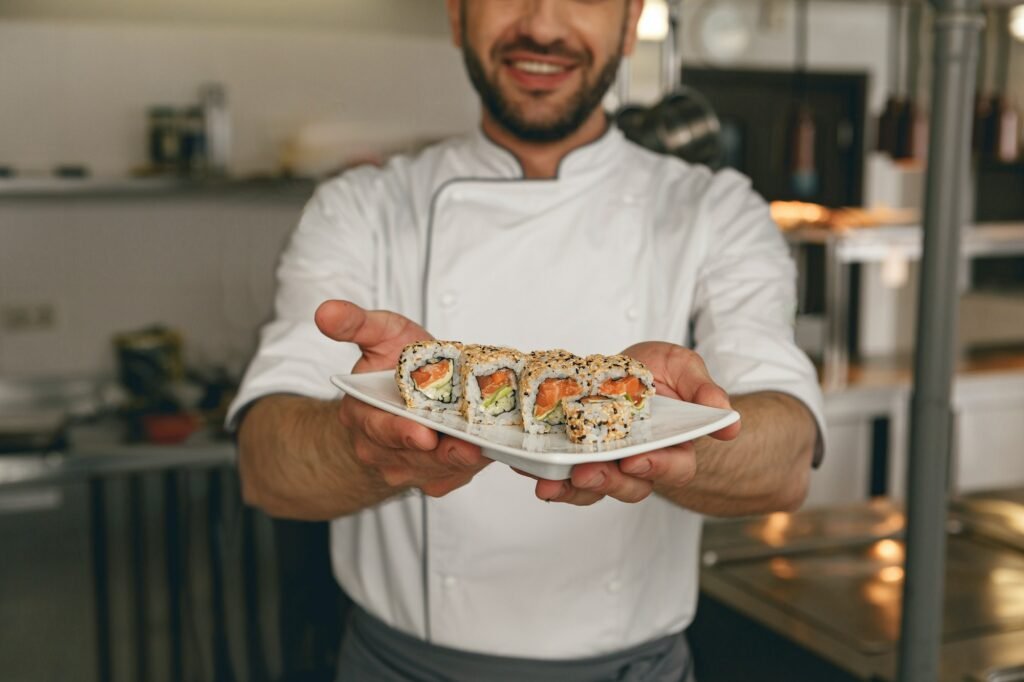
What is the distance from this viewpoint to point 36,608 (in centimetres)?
305

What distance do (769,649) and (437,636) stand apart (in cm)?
58

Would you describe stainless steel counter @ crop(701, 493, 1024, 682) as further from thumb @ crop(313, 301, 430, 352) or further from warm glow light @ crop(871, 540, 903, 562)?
thumb @ crop(313, 301, 430, 352)

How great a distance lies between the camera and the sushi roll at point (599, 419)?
99cm

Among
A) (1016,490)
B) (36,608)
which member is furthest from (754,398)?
(36,608)

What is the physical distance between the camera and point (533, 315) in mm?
1543

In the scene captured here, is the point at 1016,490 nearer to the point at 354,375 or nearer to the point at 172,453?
the point at 354,375

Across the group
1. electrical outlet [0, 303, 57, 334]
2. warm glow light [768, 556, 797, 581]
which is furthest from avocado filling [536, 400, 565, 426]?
electrical outlet [0, 303, 57, 334]

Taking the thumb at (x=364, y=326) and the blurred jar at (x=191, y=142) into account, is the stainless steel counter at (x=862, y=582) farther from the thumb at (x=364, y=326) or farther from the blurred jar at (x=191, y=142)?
the blurred jar at (x=191, y=142)

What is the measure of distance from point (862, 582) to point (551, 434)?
101 cm

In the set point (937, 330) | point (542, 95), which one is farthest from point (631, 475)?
point (542, 95)

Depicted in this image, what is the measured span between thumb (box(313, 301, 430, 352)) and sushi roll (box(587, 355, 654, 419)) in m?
0.20

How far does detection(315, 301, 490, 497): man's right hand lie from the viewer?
0.91 m

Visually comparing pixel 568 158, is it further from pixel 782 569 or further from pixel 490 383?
pixel 782 569

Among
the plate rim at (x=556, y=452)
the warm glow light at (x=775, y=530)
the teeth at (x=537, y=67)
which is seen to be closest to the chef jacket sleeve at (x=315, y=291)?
the teeth at (x=537, y=67)
